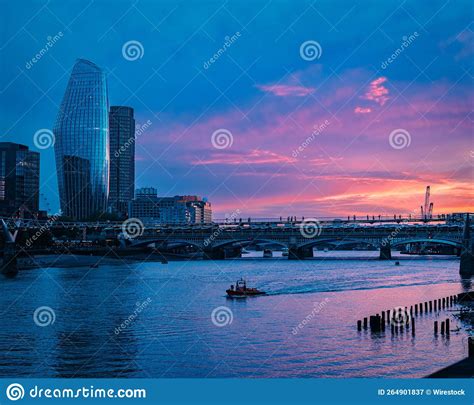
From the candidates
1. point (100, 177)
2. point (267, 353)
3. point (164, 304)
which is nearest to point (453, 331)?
point (267, 353)

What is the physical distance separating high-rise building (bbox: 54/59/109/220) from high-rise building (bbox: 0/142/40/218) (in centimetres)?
2146

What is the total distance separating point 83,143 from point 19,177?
3130 cm

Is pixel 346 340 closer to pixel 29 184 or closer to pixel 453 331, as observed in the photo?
pixel 453 331

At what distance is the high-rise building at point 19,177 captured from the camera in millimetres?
109062

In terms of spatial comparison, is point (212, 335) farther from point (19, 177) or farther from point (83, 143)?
point (83, 143)

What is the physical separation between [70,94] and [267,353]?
133846 mm

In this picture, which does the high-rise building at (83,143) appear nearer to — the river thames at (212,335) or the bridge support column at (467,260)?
the bridge support column at (467,260)

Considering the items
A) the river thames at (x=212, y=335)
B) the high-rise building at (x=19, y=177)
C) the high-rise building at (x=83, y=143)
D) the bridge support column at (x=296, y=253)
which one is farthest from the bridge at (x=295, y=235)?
the high-rise building at (x=83, y=143)

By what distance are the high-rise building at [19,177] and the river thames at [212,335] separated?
73880mm

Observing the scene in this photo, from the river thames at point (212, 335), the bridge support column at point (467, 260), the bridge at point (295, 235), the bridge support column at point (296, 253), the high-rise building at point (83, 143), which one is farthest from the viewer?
the high-rise building at point (83, 143)

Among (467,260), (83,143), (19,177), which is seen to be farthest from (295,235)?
(83,143)

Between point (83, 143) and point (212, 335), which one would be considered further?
point (83, 143)

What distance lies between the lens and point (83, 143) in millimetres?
143750

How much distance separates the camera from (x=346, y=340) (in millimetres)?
21297
